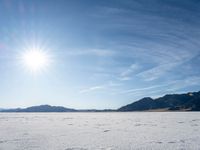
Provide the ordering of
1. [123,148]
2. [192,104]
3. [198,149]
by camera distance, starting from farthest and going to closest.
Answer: [192,104] < [123,148] < [198,149]

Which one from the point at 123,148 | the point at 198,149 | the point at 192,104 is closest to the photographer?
the point at 198,149

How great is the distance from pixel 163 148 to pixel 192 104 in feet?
617

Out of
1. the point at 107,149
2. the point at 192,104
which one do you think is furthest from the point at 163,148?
the point at 192,104

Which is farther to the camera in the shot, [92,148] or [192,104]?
[192,104]

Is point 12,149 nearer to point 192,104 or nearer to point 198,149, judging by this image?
point 198,149

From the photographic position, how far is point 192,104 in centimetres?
18512

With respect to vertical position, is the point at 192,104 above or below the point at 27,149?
above

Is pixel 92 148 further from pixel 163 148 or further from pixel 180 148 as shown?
pixel 180 148

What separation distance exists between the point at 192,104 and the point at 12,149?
19095cm

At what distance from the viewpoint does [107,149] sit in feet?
35.9

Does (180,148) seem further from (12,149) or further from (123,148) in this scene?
(12,149)

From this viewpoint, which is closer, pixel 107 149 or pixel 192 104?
pixel 107 149

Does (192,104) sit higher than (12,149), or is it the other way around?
(192,104)

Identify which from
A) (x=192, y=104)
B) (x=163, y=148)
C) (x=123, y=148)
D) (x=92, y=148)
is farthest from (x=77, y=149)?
(x=192, y=104)
